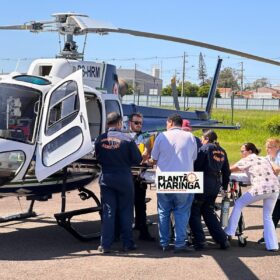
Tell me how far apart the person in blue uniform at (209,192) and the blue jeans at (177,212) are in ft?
0.85

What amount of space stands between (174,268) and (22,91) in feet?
10.6

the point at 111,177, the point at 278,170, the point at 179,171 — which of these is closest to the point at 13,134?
the point at 111,177

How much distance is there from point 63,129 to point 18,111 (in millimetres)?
722

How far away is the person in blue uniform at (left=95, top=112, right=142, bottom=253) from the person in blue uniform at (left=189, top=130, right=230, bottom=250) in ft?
2.86

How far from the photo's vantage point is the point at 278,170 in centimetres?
784

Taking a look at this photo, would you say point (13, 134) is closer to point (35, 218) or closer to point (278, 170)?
point (35, 218)

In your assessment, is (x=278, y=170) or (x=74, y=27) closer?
(x=278, y=170)

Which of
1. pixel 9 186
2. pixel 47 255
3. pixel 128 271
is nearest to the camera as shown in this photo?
pixel 128 271

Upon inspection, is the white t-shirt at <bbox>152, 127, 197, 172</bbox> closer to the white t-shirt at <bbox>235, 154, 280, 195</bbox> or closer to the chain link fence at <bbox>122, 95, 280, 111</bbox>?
the white t-shirt at <bbox>235, 154, 280, 195</bbox>

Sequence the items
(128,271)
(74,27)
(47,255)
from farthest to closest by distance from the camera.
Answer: (74,27) → (47,255) → (128,271)

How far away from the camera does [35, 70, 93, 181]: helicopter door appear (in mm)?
7500

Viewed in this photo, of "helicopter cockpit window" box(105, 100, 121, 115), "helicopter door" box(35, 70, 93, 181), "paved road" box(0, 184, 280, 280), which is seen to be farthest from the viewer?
"helicopter cockpit window" box(105, 100, 121, 115)

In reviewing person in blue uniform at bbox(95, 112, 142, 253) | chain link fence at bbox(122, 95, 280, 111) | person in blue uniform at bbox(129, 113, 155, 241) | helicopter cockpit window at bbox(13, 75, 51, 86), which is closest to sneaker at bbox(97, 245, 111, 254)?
person in blue uniform at bbox(95, 112, 142, 253)

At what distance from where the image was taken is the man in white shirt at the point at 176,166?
292 inches
